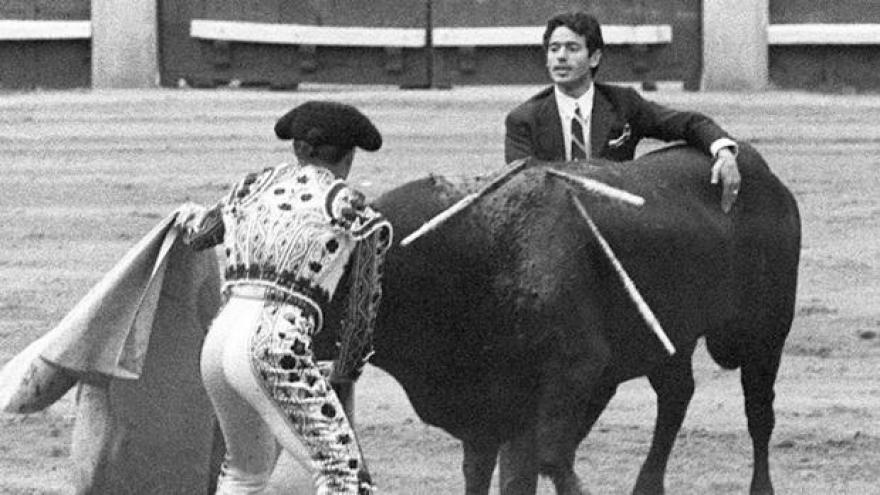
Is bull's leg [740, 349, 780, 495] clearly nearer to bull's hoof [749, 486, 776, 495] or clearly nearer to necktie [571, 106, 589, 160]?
bull's hoof [749, 486, 776, 495]

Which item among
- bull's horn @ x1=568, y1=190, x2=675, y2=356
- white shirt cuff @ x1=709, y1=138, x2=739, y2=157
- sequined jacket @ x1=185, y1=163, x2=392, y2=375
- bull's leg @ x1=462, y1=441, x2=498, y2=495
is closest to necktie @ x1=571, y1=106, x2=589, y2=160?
white shirt cuff @ x1=709, y1=138, x2=739, y2=157

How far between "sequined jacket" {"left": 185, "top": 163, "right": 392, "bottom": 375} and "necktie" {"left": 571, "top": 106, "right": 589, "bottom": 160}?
138 centimetres

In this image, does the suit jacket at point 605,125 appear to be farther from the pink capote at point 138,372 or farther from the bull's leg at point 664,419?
the pink capote at point 138,372

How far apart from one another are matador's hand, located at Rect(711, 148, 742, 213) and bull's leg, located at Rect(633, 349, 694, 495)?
486mm

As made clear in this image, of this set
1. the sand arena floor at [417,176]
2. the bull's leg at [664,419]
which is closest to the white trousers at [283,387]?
the sand arena floor at [417,176]

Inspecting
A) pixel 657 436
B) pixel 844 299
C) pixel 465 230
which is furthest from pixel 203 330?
pixel 844 299

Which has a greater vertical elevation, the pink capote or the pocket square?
the pocket square

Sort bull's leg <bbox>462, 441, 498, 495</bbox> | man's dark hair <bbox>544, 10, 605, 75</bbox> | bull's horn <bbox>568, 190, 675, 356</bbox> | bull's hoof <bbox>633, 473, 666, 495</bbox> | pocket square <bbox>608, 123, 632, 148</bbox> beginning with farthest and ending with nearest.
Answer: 1. bull's hoof <bbox>633, 473, 666, 495</bbox>
2. pocket square <bbox>608, 123, 632, 148</bbox>
3. man's dark hair <bbox>544, 10, 605, 75</bbox>
4. bull's leg <bbox>462, 441, 498, 495</bbox>
5. bull's horn <bbox>568, 190, 675, 356</bbox>

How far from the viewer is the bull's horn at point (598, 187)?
6566mm

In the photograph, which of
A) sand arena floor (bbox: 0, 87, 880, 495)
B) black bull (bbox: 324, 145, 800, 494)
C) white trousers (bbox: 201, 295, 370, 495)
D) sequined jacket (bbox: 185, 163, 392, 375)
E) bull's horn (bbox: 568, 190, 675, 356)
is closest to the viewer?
white trousers (bbox: 201, 295, 370, 495)

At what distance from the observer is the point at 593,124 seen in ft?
23.2

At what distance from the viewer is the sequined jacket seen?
5.64m

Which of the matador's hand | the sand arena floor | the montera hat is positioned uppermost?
the montera hat

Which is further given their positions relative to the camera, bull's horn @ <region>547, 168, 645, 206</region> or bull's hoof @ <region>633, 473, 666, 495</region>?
bull's hoof @ <region>633, 473, 666, 495</region>
